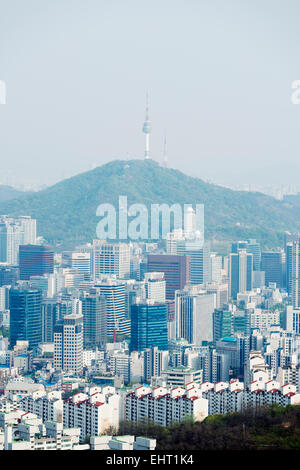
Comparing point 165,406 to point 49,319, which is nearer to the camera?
point 165,406

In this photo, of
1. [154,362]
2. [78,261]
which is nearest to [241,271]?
[78,261]

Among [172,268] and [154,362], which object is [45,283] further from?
[154,362]

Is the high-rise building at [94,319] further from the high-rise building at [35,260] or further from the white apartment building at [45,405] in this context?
the white apartment building at [45,405]

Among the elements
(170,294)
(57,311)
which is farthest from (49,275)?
(57,311)

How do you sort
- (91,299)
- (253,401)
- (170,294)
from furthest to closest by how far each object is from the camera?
(170,294) < (91,299) < (253,401)

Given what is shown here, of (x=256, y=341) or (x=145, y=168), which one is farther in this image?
(x=145, y=168)

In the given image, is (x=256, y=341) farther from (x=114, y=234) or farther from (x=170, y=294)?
(x=114, y=234)
